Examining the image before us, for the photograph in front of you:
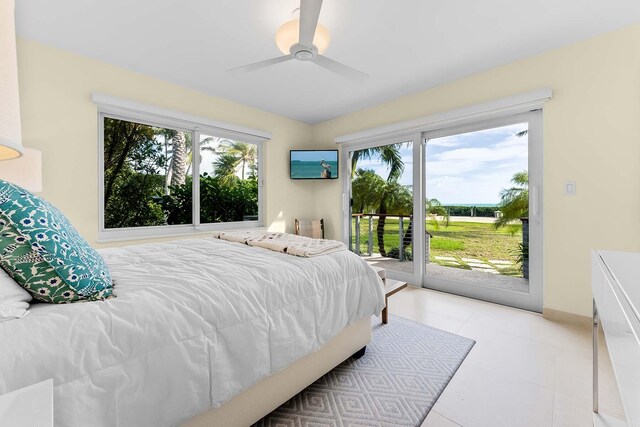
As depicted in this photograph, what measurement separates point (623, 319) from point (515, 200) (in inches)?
91.8

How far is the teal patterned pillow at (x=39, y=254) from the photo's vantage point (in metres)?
0.74

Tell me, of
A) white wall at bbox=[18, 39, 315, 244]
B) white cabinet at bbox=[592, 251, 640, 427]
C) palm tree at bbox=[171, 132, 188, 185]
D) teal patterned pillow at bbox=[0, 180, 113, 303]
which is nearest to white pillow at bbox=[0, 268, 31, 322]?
teal patterned pillow at bbox=[0, 180, 113, 303]

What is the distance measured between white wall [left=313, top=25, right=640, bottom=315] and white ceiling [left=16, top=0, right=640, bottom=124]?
0.16m

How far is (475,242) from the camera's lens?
9.80 ft

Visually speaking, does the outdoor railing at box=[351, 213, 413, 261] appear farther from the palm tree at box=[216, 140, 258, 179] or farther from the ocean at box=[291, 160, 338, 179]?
the palm tree at box=[216, 140, 258, 179]

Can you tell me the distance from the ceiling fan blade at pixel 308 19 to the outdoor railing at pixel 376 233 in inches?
93.1

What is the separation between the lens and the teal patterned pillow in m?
0.74

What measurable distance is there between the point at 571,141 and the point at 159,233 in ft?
13.0

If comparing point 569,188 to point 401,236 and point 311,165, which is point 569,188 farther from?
point 311,165

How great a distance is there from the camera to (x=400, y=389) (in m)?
1.50

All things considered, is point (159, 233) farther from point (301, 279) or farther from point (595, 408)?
point (595, 408)

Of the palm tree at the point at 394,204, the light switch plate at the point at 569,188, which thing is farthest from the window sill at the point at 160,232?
the light switch plate at the point at 569,188

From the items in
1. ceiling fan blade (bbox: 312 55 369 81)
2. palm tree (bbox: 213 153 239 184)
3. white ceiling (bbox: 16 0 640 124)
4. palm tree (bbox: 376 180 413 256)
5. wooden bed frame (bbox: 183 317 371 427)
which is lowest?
wooden bed frame (bbox: 183 317 371 427)

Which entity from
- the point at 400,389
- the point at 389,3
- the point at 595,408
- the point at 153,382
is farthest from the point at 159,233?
the point at 595,408
